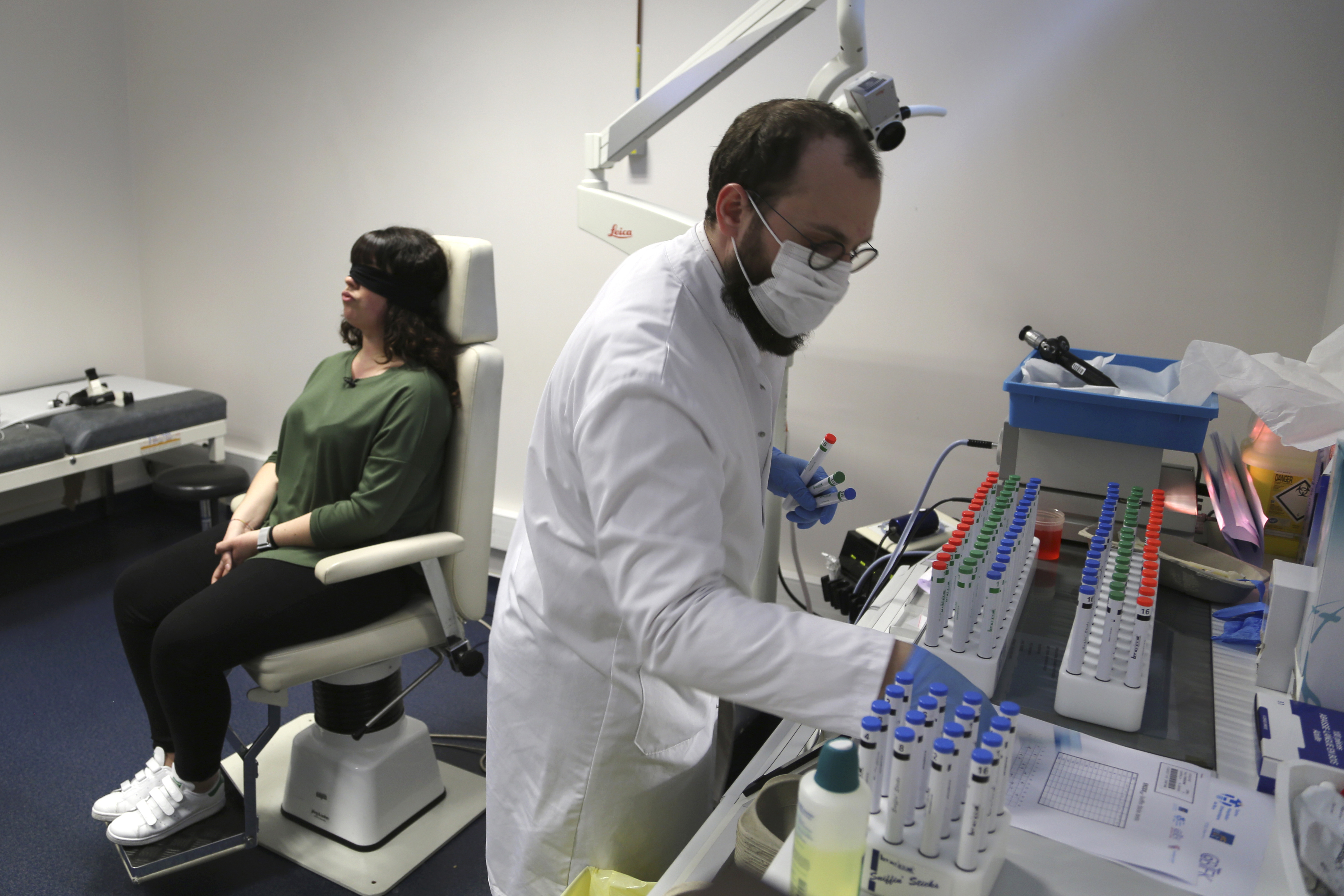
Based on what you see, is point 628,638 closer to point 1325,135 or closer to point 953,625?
point 953,625

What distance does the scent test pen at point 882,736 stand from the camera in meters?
0.73

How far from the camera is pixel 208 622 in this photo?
64.7 inches

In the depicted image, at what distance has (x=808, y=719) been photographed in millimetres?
794

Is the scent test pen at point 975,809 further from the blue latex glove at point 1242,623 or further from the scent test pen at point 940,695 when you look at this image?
the blue latex glove at point 1242,623

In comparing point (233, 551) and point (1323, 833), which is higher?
point (1323, 833)

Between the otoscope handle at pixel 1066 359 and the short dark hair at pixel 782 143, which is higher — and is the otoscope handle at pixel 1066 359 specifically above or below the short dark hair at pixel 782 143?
below

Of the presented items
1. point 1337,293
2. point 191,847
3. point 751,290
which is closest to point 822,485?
point 751,290

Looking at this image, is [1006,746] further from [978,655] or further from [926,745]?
[978,655]

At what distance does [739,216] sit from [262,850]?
5.56 ft

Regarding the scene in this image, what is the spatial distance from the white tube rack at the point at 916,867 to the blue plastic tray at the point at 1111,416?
860 millimetres

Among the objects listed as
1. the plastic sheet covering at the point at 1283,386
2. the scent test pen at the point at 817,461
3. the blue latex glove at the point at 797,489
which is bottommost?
the blue latex glove at the point at 797,489

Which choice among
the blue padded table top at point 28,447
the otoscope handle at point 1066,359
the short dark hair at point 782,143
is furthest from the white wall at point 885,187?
the short dark hair at point 782,143

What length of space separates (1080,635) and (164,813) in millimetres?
1693

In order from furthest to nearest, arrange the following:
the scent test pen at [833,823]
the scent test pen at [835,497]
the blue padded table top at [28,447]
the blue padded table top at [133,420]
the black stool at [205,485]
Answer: the black stool at [205,485] → the blue padded table top at [133,420] → the blue padded table top at [28,447] → the scent test pen at [835,497] → the scent test pen at [833,823]
